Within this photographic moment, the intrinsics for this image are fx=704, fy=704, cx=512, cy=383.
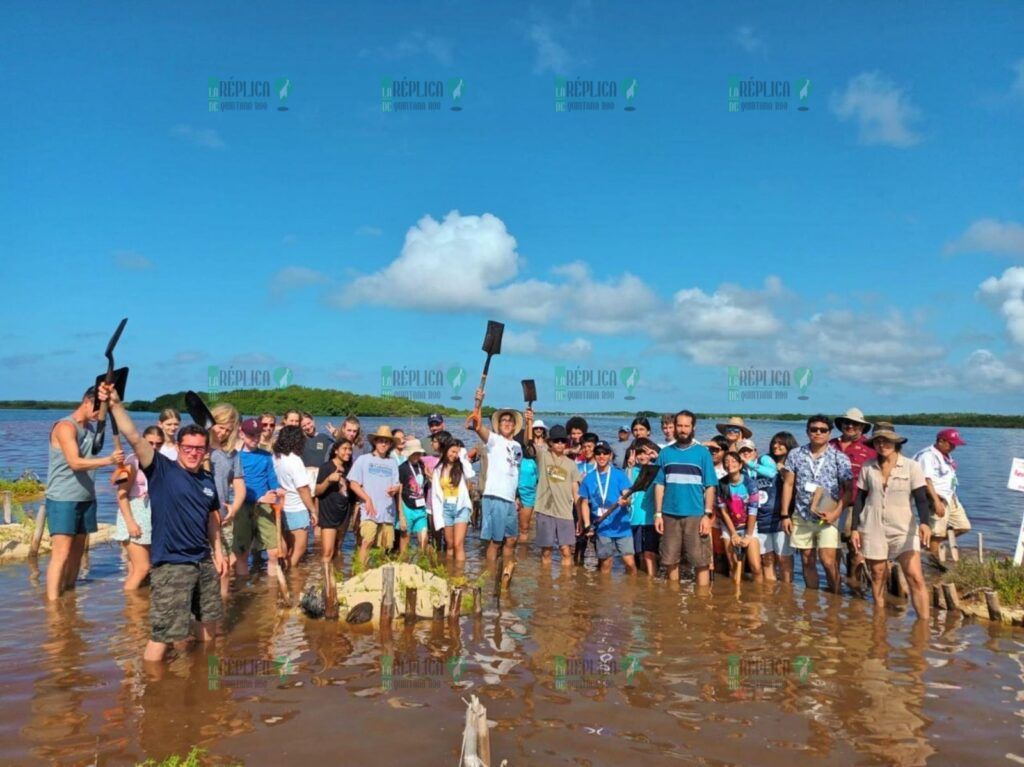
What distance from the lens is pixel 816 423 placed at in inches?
336

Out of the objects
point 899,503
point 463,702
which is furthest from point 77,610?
point 899,503

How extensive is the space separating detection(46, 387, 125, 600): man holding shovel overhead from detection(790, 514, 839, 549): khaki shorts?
7.68m

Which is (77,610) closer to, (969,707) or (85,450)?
(85,450)

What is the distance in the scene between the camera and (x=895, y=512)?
25.0ft

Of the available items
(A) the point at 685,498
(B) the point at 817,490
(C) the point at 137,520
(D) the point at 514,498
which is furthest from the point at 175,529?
(B) the point at 817,490

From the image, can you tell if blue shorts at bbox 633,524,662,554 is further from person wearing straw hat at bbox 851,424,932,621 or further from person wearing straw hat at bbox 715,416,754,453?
person wearing straw hat at bbox 851,424,932,621

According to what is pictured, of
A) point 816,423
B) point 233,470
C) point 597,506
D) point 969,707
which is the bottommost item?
point 969,707

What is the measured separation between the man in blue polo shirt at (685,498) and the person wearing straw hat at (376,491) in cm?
364

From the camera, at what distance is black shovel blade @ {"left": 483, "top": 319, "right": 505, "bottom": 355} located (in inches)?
323

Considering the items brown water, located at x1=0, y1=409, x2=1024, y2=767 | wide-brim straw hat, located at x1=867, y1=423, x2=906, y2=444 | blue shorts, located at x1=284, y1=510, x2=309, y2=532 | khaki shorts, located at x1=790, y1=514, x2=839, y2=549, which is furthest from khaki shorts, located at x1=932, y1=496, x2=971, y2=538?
blue shorts, located at x1=284, y1=510, x2=309, y2=532

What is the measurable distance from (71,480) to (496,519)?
4.81 meters

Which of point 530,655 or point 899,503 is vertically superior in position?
point 899,503

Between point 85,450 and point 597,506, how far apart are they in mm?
6348

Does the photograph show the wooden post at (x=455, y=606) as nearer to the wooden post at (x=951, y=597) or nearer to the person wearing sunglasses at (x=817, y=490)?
the person wearing sunglasses at (x=817, y=490)
